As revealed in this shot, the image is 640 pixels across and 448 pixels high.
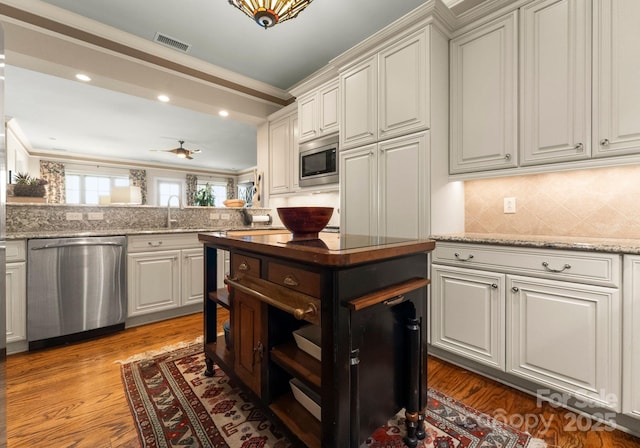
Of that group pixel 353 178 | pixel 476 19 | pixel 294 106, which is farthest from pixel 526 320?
pixel 294 106

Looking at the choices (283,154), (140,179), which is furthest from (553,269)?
(140,179)

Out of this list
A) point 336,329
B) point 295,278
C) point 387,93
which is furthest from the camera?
point 387,93

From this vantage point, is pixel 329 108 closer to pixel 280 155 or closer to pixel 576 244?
pixel 280 155

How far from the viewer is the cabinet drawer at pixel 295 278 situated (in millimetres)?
996

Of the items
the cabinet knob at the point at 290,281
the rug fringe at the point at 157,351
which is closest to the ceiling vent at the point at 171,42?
the rug fringe at the point at 157,351

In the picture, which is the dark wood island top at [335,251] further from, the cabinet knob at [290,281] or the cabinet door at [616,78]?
the cabinet door at [616,78]

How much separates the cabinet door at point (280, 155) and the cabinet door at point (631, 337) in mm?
3271

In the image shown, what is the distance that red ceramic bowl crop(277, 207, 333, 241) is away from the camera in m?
1.37

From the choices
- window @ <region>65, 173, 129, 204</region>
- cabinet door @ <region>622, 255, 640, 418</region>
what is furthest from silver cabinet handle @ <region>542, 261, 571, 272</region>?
window @ <region>65, 173, 129, 204</region>

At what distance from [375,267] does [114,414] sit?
5.41ft

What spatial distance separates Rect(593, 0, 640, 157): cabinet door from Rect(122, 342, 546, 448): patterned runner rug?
166 centimetres

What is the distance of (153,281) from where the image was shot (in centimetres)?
288

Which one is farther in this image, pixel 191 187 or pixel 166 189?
pixel 191 187

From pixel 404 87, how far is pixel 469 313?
1744 mm
